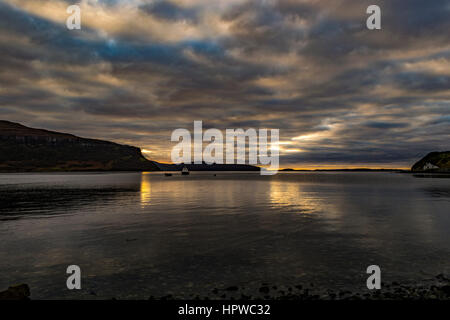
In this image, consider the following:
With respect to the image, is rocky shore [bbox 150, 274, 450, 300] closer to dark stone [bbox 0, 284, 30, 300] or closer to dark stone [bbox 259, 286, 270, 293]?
dark stone [bbox 259, 286, 270, 293]

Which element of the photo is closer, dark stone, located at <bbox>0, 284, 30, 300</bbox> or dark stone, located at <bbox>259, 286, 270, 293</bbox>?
dark stone, located at <bbox>0, 284, 30, 300</bbox>

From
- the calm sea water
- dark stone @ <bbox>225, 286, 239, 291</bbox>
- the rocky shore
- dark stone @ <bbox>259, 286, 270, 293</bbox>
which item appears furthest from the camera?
the calm sea water

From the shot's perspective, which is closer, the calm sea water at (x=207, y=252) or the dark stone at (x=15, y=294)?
the dark stone at (x=15, y=294)

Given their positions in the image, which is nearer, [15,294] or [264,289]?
[15,294]

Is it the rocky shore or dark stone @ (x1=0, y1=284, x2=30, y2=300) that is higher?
dark stone @ (x1=0, y1=284, x2=30, y2=300)

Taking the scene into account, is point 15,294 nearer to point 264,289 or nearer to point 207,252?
point 264,289

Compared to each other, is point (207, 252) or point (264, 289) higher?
point (264, 289)

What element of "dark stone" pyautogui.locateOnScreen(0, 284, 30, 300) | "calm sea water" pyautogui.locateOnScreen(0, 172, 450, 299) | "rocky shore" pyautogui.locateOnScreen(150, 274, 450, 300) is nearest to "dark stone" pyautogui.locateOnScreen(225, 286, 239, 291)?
"rocky shore" pyautogui.locateOnScreen(150, 274, 450, 300)

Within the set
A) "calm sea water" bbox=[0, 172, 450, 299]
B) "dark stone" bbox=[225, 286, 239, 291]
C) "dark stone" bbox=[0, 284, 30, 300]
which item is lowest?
"calm sea water" bbox=[0, 172, 450, 299]

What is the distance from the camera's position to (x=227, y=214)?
120 feet

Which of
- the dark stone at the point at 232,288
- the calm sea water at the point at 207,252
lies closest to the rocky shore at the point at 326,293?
the dark stone at the point at 232,288

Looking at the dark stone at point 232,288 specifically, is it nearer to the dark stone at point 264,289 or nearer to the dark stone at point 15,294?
the dark stone at point 264,289

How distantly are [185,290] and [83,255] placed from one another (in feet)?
31.0

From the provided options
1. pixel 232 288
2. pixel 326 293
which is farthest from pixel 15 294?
pixel 326 293
